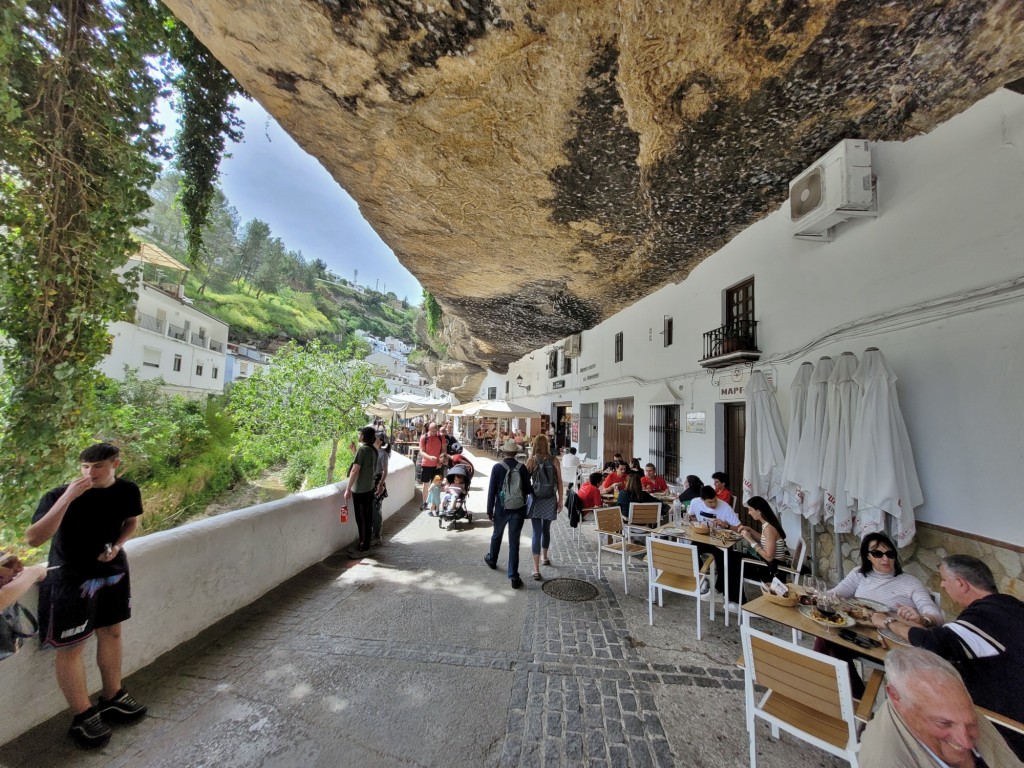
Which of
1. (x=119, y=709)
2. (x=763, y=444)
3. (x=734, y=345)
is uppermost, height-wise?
(x=734, y=345)

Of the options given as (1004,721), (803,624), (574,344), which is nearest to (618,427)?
(574,344)

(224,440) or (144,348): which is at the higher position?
(144,348)

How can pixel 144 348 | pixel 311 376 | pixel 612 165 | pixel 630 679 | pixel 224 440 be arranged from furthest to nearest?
pixel 144 348
pixel 224 440
pixel 311 376
pixel 612 165
pixel 630 679

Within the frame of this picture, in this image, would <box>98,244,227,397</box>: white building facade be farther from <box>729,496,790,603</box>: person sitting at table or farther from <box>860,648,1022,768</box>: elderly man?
<box>860,648,1022,768</box>: elderly man

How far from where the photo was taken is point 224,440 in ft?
53.7

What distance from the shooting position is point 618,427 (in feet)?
37.9

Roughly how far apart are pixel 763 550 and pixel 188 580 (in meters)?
5.20

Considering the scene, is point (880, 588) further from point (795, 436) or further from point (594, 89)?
point (594, 89)

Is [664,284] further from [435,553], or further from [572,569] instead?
[435,553]

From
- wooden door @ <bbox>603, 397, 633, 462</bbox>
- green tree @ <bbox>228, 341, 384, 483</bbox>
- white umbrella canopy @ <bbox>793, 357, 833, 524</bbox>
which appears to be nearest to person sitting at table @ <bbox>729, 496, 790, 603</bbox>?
white umbrella canopy @ <bbox>793, 357, 833, 524</bbox>

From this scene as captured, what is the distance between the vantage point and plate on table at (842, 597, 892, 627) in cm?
262

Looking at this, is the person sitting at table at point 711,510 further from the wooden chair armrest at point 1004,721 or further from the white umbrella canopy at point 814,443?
the wooden chair armrest at point 1004,721

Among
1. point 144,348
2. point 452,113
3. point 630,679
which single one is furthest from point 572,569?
point 144,348

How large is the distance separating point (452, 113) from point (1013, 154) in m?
4.92
